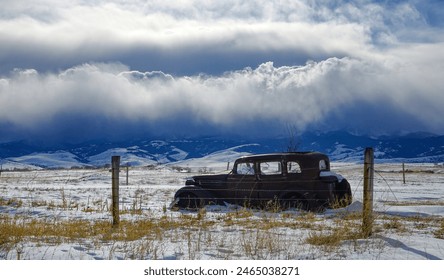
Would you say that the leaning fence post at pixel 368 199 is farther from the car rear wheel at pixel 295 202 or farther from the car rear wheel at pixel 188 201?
the car rear wheel at pixel 188 201

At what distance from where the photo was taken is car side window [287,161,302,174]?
14430 millimetres

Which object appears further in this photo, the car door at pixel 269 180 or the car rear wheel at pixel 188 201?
the car rear wheel at pixel 188 201

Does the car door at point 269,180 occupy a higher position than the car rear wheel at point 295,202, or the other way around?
the car door at point 269,180

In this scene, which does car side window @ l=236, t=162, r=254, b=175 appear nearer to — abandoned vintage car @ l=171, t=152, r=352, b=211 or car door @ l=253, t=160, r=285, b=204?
abandoned vintage car @ l=171, t=152, r=352, b=211

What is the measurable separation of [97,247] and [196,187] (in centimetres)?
795

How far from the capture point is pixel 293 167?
47.8 feet

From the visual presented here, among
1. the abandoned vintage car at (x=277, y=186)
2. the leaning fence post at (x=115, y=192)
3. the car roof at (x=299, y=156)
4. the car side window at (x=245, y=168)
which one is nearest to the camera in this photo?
the leaning fence post at (x=115, y=192)

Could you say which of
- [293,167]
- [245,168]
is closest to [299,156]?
[293,167]

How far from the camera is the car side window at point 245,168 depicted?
1502 cm

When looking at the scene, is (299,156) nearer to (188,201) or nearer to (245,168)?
(245,168)

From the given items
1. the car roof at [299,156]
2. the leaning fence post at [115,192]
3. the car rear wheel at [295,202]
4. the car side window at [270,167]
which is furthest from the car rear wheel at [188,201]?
the leaning fence post at [115,192]

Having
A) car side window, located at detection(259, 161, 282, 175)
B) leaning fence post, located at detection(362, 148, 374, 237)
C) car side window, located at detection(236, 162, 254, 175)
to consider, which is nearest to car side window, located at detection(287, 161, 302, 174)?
car side window, located at detection(259, 161, 282, 175)

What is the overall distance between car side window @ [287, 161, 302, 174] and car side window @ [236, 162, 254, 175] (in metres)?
1.14
